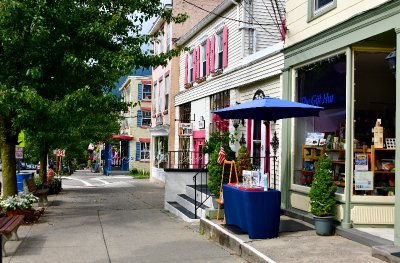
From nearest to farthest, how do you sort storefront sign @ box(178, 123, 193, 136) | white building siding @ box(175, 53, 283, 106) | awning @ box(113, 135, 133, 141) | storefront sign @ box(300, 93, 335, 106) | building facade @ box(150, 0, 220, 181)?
1. storefront sign @ box(300, 93, 335, 106)
2. white building siding @ box(175, 53, 283, 106)
3. storefront sign @ box(178, 123, 193, 136)
4. building facade @ box(150, 0, 220, 181)
5. awning @ box(113, 135, 133, 141)

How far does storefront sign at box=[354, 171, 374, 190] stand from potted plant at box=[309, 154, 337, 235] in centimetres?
43

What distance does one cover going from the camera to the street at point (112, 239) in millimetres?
8352

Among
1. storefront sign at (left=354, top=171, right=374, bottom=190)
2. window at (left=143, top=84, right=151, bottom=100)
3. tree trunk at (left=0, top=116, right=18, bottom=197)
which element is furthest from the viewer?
window at (left=143, top=84, right=151, bottom=100)

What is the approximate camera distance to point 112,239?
33.1 ft

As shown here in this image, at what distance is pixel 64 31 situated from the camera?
11891mm

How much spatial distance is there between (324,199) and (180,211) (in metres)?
5.92

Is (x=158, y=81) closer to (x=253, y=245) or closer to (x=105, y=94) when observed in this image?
(x=105, y=94)

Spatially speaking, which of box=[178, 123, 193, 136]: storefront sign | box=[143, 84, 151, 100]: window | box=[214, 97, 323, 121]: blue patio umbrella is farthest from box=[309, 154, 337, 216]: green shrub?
box=[143, 84, 151, 100]: window

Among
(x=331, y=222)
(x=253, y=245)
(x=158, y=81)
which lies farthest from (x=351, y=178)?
(x=158, y=81)

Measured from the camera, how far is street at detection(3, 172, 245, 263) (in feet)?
27.4

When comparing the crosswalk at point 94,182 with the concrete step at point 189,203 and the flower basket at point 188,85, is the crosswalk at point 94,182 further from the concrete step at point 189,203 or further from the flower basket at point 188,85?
the concrete step at point 189,203

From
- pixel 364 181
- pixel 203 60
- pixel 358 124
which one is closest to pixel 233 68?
pixel 203 60

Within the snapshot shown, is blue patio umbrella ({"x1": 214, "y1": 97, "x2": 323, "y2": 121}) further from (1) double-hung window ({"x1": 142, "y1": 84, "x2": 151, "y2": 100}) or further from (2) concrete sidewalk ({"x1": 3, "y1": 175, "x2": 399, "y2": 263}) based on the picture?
(1) double-hung window ({"x1": 142, "y1": 84, "x2": 151, "y2": 100})

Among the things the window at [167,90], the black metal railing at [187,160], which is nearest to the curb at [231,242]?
the black metal railing at [187,160]
